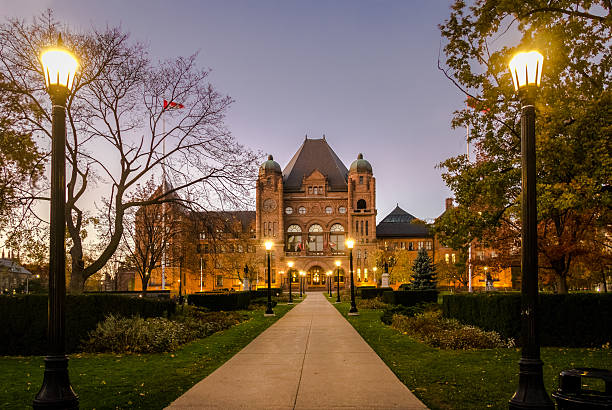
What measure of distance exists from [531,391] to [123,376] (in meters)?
7.32

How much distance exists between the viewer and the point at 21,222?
18391mm

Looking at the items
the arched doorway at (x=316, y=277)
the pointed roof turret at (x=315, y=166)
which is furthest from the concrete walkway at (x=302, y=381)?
the pointed roof turret at (x=315, y=166)

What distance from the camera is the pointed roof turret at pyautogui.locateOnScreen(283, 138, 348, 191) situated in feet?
299

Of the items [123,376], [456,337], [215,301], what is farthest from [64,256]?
[215,301]

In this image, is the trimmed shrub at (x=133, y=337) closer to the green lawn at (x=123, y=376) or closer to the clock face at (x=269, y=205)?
the green lawn at (x=123, y=376)

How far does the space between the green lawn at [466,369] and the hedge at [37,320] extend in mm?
7635

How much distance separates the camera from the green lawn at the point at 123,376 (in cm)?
811

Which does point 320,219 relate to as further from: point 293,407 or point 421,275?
point 293,407

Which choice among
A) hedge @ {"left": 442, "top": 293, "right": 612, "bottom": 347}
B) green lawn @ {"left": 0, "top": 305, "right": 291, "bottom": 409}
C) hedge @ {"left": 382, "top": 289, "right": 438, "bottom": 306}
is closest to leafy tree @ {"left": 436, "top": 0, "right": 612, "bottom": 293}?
hedge @ {"left": 442, "top": 293, "right": 612, "bottom": 347}

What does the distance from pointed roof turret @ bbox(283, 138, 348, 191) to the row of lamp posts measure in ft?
272

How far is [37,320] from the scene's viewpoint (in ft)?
44.1

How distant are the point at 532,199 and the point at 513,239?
21.4 meters

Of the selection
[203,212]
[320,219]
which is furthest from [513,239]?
[320,219]

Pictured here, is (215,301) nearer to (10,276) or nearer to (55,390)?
(55,390)
